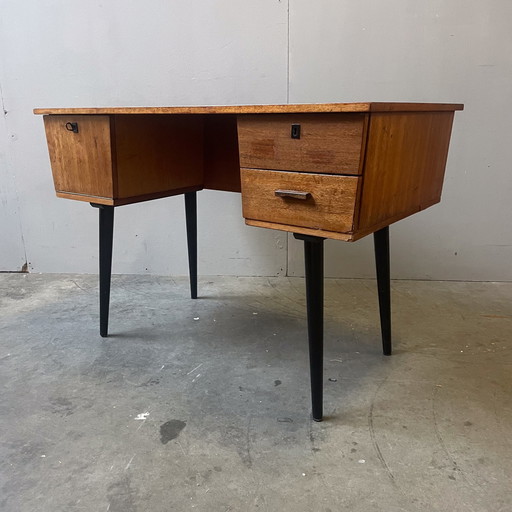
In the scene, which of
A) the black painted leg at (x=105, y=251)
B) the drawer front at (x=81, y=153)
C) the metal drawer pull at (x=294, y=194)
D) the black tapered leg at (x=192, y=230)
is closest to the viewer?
the metal drawer pull at (x=294, y=194)

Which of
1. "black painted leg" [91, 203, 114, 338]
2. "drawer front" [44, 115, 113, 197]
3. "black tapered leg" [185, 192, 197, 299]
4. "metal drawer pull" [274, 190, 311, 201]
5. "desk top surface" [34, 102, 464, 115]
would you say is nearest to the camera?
"desk top surface" [34, 102, 464, 115]

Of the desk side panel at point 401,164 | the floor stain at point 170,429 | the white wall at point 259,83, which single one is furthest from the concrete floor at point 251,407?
the desk side panel at point 401,164

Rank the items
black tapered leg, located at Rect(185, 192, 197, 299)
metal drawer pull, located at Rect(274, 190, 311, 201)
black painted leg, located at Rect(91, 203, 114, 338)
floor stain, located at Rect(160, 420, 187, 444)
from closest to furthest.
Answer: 1. metal drawer pull, located at Rect(274, 190, 311, 201)
2. floor stain, located at Rect(160, 420, 187, 444)
3. black painted leg, located at Rect(91, 203, 114, 338)
4. black tapered leg, located at Rect(185, 192, 197, 299)

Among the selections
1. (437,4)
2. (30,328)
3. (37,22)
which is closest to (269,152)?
(30,328)

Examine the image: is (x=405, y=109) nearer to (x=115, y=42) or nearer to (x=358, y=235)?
(x=358, y=235)

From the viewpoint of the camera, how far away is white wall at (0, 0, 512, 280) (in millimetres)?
2008

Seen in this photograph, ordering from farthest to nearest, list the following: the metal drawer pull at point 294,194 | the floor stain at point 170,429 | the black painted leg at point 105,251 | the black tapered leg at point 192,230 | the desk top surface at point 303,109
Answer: the black tapered leg at point 192,230
the black painted leg at point 105,251
the floor stain at point 170,429
the metal drawer pull at point 294,194
the desk top surface at point 303,109

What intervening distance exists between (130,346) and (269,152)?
93 centimetres

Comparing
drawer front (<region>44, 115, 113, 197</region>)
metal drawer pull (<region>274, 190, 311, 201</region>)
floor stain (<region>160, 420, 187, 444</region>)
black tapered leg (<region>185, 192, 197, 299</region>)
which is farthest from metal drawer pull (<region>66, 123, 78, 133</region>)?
floor stain (<region>160, 420, 187, 444</region>)

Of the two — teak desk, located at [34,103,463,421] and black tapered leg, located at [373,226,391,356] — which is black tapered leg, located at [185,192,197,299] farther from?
black tapered leg, located at [373,226,391,356]

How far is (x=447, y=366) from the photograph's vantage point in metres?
1.50

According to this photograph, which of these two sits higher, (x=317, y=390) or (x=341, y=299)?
(x=317, y=390)

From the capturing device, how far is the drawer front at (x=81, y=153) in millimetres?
1400

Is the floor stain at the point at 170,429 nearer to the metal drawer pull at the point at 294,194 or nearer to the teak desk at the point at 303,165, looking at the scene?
the teak desk at the point at 303,165
